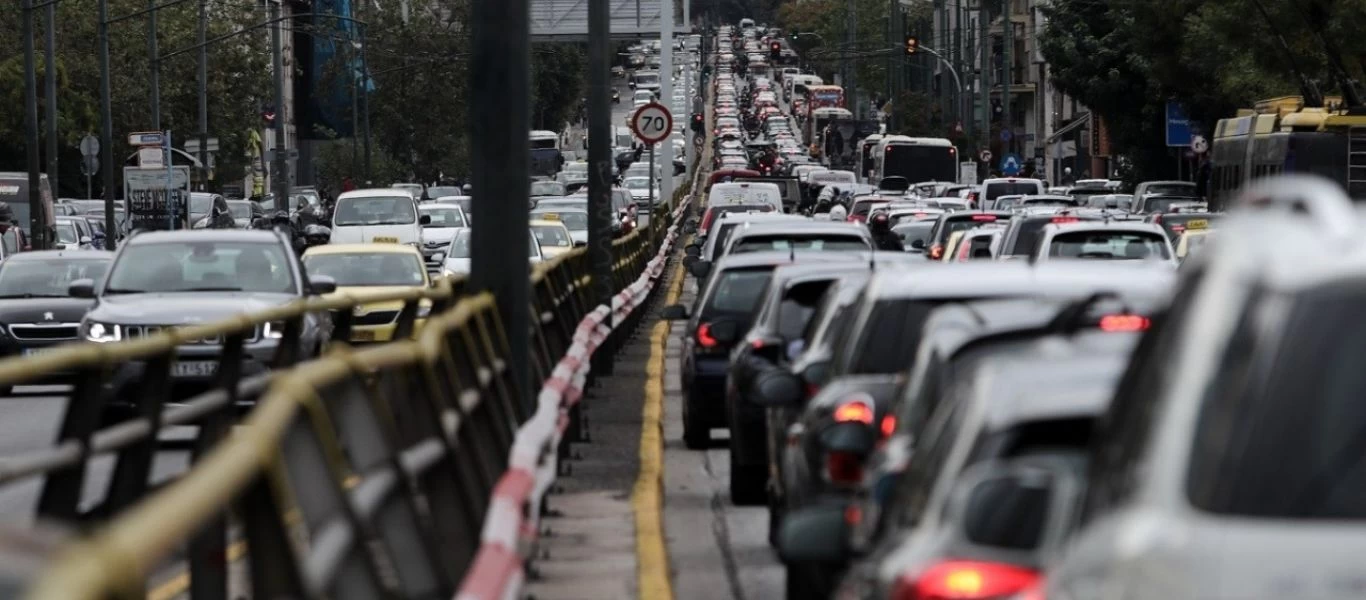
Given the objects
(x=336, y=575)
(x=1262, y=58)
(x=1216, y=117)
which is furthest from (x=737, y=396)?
(x=1216, y=117)

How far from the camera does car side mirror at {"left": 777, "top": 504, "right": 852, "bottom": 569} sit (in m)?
6.67

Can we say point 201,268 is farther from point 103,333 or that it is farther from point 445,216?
Answer: point 445,216

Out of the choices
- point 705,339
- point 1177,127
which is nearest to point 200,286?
point 705,339

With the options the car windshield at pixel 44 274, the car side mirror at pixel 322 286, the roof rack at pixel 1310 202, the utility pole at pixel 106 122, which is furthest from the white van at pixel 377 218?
the roof rack at pixel 1310 202

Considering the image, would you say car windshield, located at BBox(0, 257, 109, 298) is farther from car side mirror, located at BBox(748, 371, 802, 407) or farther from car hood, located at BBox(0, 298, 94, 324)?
car side mirror, located at BBox(748, 371, 802, 407)

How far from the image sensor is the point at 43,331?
26859 mm

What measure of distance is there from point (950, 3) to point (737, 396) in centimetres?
13493

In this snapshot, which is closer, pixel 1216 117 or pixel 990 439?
pixel 990 439

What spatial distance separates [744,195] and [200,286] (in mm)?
29196

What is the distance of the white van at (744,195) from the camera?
4962 cm

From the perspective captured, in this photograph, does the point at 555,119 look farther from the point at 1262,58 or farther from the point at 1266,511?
the point at 1266,511

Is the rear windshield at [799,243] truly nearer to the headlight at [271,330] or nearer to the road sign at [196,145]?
the headlight at [271,330]

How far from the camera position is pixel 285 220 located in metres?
51.8

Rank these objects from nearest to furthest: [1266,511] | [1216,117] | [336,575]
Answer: [1266,511] → [336,575] → [1216,117]
